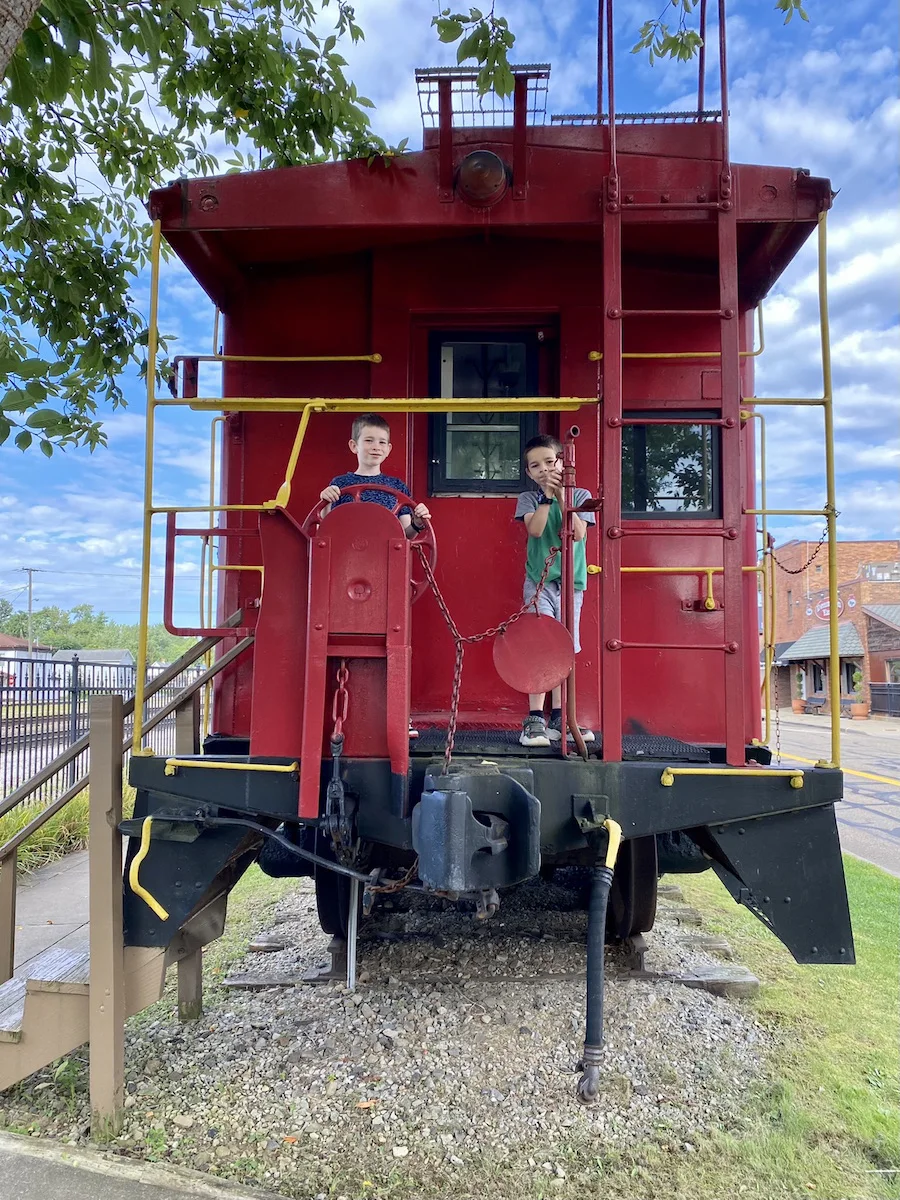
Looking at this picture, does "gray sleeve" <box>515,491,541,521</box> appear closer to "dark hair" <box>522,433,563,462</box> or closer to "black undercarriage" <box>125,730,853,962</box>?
"dark hair" <box>522,433,563,462</box>

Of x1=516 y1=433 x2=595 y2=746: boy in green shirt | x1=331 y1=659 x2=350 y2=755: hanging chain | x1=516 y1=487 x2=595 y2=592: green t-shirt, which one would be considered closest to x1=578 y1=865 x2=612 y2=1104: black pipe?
x1=516 y1=433 x2=595 y2=746: boy in green shirt

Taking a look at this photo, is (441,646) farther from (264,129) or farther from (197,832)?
(264,129)

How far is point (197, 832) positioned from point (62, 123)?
4.35m

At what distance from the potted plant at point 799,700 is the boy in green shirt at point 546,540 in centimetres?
3751

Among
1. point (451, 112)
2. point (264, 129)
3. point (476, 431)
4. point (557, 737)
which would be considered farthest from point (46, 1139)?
point (264, 129)

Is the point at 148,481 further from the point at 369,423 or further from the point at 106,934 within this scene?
the point at 106,934

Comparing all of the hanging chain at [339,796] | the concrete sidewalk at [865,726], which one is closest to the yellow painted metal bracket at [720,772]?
the hanging chain at [339,796]

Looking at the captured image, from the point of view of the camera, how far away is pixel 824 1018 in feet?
12.1

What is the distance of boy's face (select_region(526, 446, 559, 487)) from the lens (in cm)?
296

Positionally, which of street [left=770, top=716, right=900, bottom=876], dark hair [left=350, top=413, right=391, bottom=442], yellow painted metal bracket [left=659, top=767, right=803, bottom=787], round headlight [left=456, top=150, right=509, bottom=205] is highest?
round headlight [left=456, top=150, right=509, bottom=205]

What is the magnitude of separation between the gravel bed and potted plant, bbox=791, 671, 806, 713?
36179 millimetres

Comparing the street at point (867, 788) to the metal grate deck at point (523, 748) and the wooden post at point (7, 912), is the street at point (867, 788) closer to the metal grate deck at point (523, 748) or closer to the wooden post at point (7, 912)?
the metal grate deck at point (523, 748)

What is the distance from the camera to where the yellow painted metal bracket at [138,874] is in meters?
2.88

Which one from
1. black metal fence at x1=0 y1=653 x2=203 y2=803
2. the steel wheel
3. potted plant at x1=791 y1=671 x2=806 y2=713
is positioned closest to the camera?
the steel wheel
